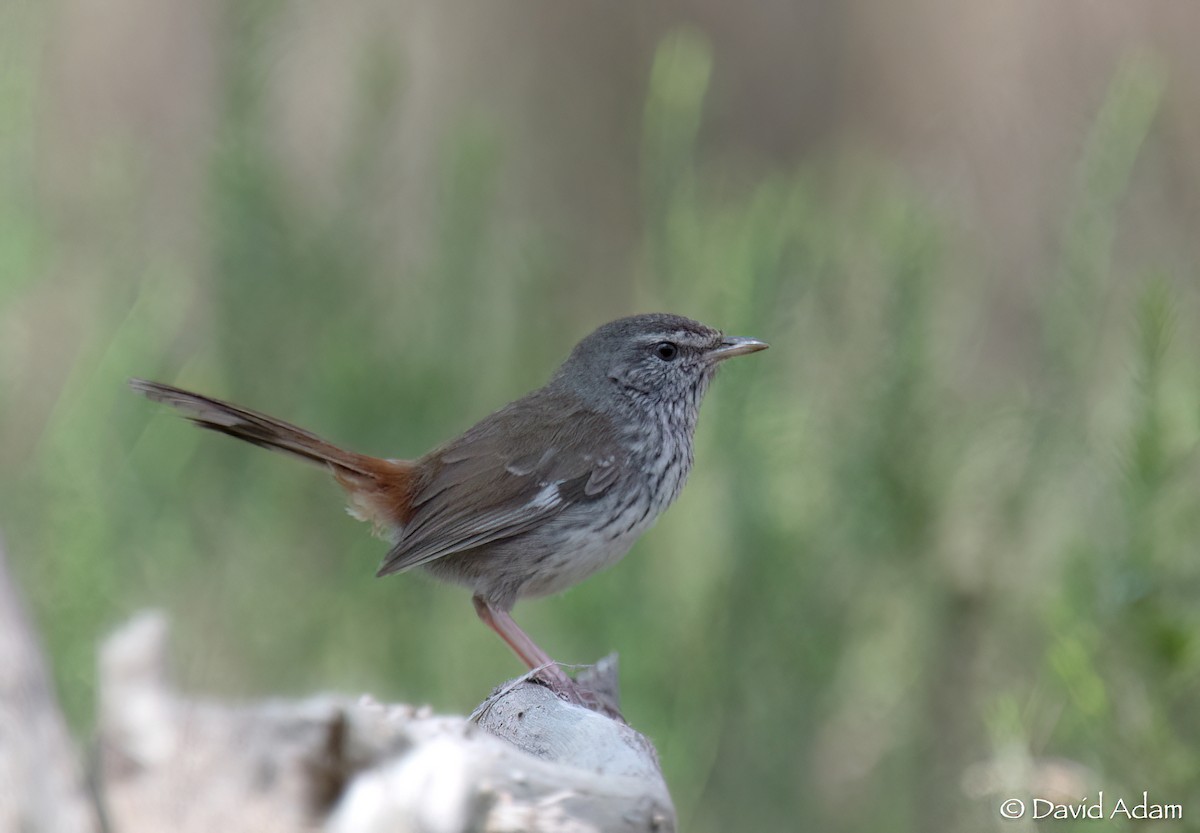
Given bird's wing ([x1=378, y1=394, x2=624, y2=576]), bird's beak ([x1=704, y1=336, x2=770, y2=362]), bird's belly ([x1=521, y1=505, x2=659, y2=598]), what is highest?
bird's beak ([x1=704, y1=336, x2=770, y2=362])

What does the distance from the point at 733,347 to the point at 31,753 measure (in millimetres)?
2648

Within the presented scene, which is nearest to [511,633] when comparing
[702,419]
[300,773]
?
[702,419]

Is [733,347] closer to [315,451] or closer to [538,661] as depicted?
[538,661]

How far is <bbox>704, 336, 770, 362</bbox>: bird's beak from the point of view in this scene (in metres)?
3.91

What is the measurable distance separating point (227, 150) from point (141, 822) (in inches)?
137

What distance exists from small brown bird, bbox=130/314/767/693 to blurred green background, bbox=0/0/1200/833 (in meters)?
0.29

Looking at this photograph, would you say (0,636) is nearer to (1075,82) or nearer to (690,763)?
(690,763)

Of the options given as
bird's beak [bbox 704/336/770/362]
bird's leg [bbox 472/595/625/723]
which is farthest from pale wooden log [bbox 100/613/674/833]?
bird's beak [bbox 704/336/770/362]

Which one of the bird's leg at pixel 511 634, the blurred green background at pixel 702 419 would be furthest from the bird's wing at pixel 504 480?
the blurred green background at pixel 702 419

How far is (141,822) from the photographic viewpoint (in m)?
1.67

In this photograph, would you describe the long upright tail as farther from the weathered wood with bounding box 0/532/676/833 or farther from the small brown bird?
the weathered wood with bounding box 0/532/676/833

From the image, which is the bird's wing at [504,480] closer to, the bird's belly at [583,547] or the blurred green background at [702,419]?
the bird's belly at [583,547]

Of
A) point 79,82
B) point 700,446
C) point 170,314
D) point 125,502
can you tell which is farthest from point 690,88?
point 79,82

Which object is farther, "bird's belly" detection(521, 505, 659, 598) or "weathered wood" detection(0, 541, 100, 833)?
"bird's belly" detection(521, 505, 659, 598)
